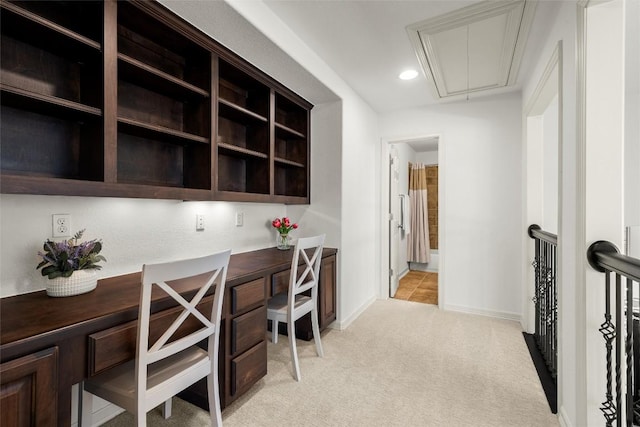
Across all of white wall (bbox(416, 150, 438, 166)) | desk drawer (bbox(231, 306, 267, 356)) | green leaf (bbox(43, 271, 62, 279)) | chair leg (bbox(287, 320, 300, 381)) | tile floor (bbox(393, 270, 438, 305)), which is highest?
white wall (bbox(416, 150, 438, 166))

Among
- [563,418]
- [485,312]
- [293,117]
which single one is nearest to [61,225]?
[293,117]

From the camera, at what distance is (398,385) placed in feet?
6.63

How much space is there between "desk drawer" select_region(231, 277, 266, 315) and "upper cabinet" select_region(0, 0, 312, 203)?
645 mm

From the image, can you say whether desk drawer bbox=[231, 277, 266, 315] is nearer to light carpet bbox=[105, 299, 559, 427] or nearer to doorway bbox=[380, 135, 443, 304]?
light carpet bbox=[105, 299, 559, 427]

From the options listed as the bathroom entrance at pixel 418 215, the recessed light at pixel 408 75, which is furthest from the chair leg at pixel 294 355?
the bathroom entrance at pixel 418 215

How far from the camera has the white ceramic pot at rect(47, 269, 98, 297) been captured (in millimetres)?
1297

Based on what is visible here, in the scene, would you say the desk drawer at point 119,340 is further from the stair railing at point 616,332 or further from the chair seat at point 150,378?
the stair railing at point 616,332

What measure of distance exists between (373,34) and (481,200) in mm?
2208

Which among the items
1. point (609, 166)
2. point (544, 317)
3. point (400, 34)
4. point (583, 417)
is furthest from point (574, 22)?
point (544, 317)

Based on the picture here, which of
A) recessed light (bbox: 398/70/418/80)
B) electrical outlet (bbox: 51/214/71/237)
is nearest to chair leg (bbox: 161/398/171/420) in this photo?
electrical outlet (bbox: 51/214/71/237)

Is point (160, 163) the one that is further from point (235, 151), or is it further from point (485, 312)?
point (485, 312)

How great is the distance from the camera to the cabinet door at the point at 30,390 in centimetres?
84

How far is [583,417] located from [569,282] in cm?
63

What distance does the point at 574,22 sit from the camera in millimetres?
1486
